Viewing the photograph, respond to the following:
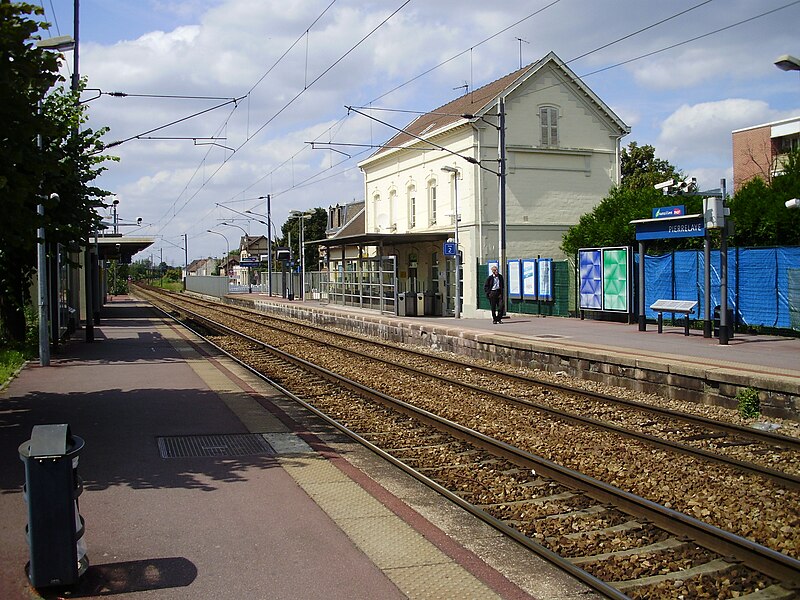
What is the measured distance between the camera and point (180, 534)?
5.81 metres

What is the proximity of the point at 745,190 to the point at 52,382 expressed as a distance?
17.0 meters

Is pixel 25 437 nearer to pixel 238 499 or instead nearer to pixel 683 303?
pixel 238 499

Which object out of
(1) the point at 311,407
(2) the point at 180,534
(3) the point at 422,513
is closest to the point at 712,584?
(3) the point at 422,513

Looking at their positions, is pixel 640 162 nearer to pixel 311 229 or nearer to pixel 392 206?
pixel 392 206

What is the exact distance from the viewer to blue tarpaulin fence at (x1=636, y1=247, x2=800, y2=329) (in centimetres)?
1816

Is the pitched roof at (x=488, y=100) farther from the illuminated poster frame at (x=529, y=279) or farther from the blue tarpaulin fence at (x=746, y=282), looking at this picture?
the blue tarpaulin fence at (x=746, y=282)

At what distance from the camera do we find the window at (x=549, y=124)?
1399 inches

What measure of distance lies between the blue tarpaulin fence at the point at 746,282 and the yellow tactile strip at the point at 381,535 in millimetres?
13394

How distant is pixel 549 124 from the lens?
35656mm

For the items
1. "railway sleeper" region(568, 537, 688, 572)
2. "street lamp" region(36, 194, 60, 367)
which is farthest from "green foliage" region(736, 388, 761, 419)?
"street lamp" region(36, 194, 60, 367)

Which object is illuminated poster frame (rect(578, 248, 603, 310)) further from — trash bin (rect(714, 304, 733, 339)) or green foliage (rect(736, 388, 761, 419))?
green foliage (rect(736, 388, 761, 419))

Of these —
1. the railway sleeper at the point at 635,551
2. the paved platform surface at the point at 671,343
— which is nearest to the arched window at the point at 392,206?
the paved platform surface at the point at 671,343

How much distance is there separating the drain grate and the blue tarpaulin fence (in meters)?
13.7

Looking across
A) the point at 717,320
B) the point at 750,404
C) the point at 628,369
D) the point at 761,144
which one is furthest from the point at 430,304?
the point at 761,144
